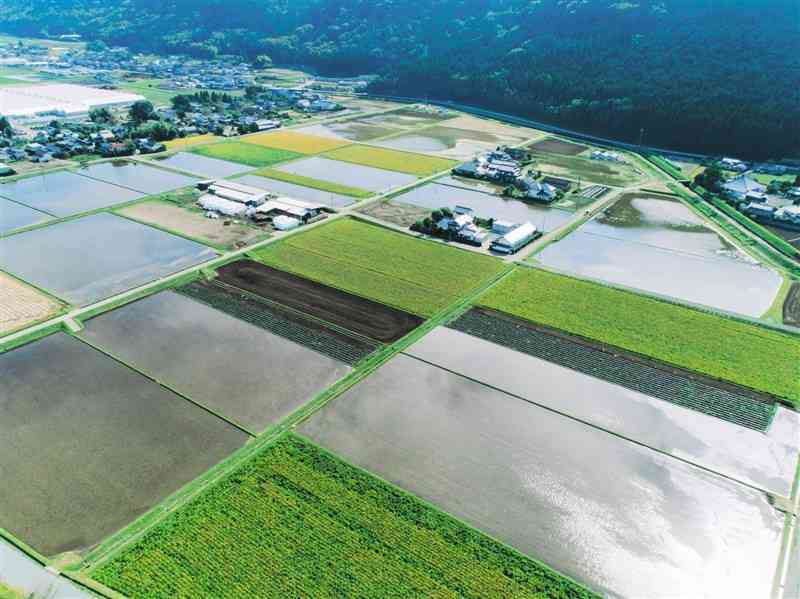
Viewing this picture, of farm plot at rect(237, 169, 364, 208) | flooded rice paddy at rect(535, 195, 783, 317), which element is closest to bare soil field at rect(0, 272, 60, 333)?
farm plot at rect(237, 169, 364, 208)

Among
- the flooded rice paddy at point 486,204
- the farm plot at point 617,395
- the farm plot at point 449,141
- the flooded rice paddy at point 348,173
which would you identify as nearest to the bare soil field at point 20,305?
the farm plot at point 617,395

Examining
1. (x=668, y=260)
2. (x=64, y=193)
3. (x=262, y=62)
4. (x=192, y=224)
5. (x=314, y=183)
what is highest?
(x=262, y=62)

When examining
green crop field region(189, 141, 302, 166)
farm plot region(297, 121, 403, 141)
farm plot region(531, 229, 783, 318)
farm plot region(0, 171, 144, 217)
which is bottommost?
farm plot region(531, 229, 783, 318)

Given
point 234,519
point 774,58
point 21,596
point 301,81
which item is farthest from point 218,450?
point 301,81

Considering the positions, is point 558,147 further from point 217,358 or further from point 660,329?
point 217,358

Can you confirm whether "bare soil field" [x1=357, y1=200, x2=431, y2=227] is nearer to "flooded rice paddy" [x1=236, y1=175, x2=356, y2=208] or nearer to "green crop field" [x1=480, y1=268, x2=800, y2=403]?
"flooded rice paddy" [x1=236, y1=175, x2=356, y2=208]

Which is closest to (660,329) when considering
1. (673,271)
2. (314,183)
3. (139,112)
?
(673,271)

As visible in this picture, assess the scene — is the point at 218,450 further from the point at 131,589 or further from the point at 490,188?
the point at 490,188
